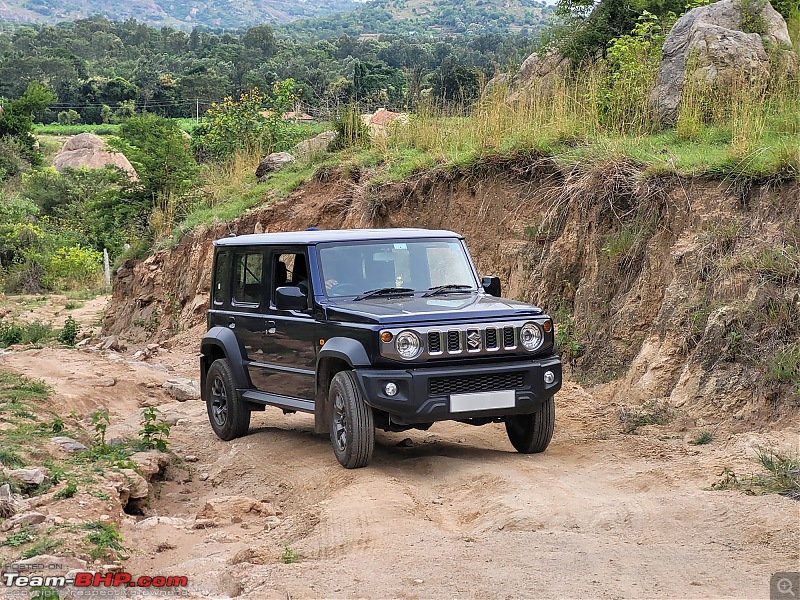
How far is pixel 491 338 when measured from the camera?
324 inches

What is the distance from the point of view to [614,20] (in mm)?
19031

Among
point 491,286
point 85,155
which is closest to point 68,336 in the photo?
point 491,286

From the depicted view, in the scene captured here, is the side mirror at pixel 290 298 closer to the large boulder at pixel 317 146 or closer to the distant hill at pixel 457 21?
the large boulder at pixel 317 146

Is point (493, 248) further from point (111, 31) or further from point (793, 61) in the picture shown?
point (111, 31)

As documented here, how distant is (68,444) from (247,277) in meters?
2.33

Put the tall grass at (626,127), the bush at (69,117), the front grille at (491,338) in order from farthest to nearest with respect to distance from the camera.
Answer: the bush at (69,117) → the tall grass at (626,127) → the front grille at (491,338)

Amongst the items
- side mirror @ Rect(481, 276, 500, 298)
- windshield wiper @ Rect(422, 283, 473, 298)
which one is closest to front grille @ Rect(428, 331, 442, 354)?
windshield wiper @ Rect(422, 283, 473, 298)

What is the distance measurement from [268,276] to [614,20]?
11703 mm

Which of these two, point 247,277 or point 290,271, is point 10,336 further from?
point 290,271

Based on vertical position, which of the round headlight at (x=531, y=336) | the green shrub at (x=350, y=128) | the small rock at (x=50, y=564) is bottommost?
the small rock at (x=50, y=564)

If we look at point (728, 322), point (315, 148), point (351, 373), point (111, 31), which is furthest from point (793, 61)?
point (111, 31)

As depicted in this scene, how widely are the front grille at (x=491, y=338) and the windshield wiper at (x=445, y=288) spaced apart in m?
0.97

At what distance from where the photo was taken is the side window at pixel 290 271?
9352mm

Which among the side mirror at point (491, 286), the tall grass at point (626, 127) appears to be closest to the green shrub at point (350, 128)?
the tall grass at point (626, 127)
